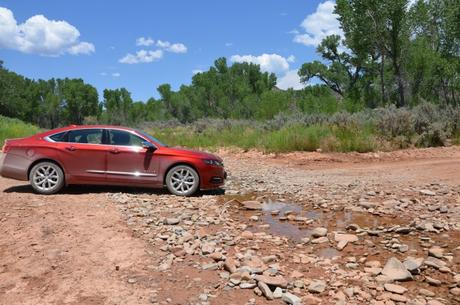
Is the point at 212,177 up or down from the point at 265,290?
up

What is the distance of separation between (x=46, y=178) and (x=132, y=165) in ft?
5.83

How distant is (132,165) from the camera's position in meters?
9.62

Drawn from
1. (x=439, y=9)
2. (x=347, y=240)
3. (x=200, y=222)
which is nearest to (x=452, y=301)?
(x=347, y=240)

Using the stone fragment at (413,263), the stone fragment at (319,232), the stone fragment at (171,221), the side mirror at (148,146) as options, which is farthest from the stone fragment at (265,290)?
the side mirror at (148,146)

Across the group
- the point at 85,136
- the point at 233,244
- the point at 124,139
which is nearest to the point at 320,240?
the point at 233,244

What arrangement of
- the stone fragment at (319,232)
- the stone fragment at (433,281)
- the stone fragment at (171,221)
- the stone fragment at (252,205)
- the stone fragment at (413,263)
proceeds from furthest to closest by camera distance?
the stone fragment at (252,205) → the stone fragment at (171,221) → the stone fragment at (319,232) → the stone fragment at (413,263) → the stone fragment at (433,281)

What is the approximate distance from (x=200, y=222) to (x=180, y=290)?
2.61 metres

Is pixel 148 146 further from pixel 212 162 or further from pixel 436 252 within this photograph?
pixel 436 252

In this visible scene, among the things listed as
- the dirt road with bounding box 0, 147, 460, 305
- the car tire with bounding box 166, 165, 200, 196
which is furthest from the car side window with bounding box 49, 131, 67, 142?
the car tire with bounding box 166, 165, 200, 196

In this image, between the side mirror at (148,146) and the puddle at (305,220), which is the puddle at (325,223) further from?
the side mirror at (148,146)

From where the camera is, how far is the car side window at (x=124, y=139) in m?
9.75

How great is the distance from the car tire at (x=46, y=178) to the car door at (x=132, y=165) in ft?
3.27

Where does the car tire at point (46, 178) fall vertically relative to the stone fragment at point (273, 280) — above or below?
above

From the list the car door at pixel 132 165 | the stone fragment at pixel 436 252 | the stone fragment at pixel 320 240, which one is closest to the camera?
the stone fragment at pixel 436 252
